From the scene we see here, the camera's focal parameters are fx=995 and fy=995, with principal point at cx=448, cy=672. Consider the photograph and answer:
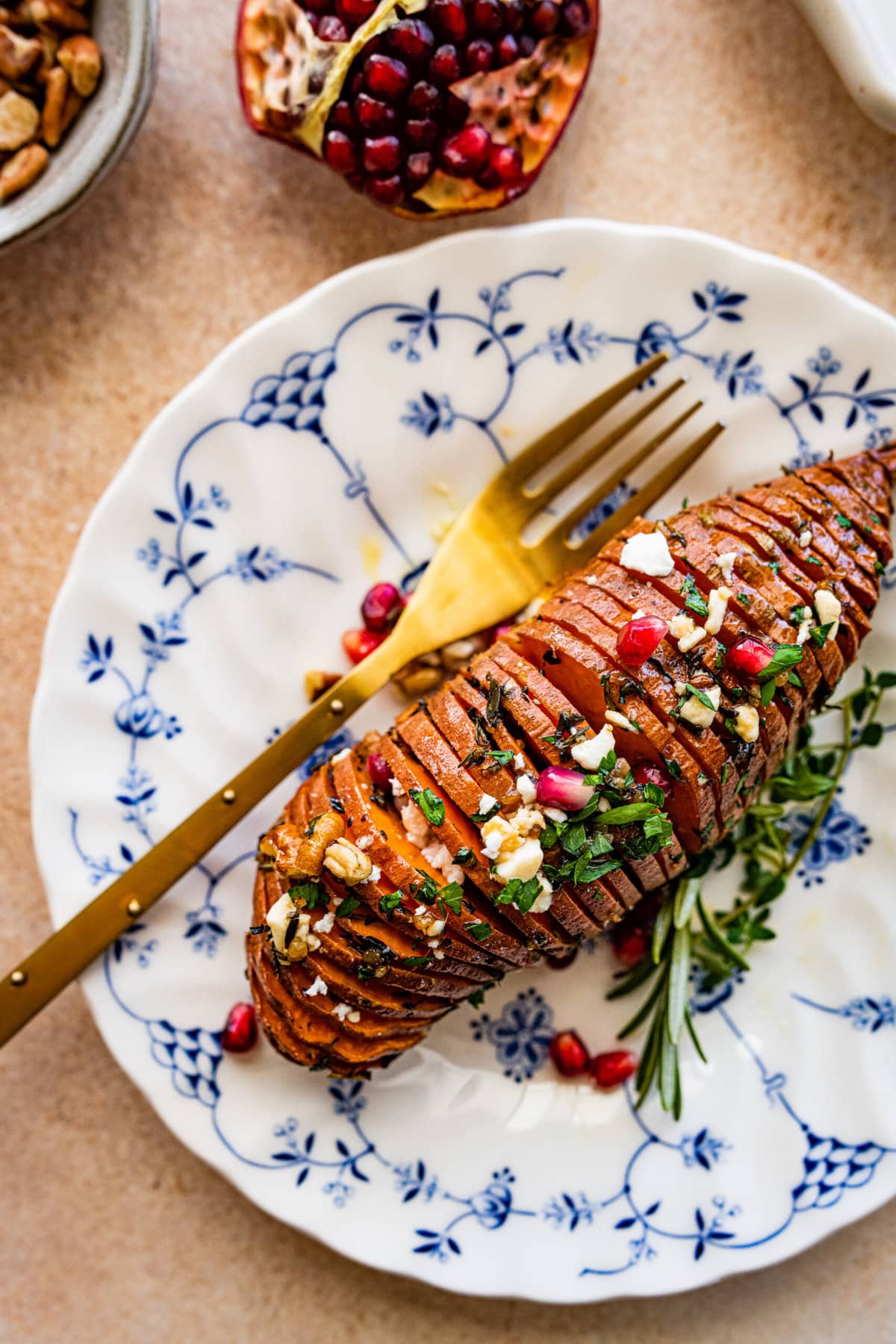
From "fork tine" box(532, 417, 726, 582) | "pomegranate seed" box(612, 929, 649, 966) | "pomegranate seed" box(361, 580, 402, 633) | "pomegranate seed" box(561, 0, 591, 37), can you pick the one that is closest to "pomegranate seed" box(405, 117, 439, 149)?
"pomegranate seed" box(561, 0, 591, 37)

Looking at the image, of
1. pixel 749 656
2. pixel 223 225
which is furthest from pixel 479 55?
pixel 749 656

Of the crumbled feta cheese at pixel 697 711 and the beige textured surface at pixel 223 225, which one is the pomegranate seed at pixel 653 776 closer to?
the crumbled feta cheese at pixel 697 711

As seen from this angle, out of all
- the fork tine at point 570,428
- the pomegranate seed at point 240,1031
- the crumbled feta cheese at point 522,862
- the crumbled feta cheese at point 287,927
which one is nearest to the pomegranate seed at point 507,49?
the fork tine at point 570,428

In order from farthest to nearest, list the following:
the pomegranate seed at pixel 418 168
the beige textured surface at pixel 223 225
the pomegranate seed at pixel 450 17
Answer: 1. the beige textured surface at pixel 223 225
2. the pomegranate seed at pixel 418 168
3. the pomegranate seed at pixel 450 17

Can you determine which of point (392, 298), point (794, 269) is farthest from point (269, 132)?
point (794, 269)

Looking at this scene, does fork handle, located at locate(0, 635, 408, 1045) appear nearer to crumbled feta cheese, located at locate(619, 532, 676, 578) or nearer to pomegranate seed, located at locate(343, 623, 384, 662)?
pomegranate seed, located at locate(343, 623, 384, 662)

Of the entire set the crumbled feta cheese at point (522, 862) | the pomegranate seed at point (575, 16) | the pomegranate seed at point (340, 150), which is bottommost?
the crumbled feta cheese at point (522, 862)

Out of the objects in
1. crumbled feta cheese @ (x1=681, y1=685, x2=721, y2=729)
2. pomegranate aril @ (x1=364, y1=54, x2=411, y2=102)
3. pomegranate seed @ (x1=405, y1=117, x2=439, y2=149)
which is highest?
pomegranate aril @ (x1=364, y1=54, x2=411, y2=102)
